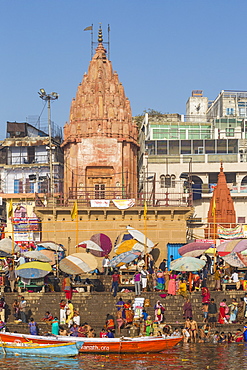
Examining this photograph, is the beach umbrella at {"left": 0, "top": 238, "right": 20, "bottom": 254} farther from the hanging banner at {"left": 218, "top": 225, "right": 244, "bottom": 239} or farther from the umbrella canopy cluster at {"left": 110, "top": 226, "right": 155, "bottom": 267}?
the hanging banner at {"left": 218, "top": 225, "right": 244, "bottom": 239}

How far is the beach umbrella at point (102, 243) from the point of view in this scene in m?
35.6

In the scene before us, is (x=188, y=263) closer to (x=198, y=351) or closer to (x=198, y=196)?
(x=198, y=351)

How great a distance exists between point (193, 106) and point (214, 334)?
45273 millimetres

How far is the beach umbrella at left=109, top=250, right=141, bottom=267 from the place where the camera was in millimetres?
30953

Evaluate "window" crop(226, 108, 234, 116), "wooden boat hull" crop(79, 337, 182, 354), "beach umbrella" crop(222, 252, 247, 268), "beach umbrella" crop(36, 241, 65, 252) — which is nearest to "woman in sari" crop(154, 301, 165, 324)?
"wooden boat hull" crop(79, 337, 182, 354)

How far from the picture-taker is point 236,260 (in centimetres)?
3036

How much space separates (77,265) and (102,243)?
624cm

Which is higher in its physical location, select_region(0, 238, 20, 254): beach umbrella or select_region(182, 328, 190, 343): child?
select_region(0, 238, 20, 254): beach umbrella

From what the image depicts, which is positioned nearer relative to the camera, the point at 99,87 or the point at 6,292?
the point at 6,292

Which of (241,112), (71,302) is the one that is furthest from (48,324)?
(241,112)

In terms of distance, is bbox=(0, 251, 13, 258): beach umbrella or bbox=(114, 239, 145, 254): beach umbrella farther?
bbox=(0, 251, 13, 258): beach umbrella

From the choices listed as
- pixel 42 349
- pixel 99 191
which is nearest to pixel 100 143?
pixel 99 191

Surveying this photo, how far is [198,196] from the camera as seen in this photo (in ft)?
183

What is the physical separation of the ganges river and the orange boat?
0.26 m
